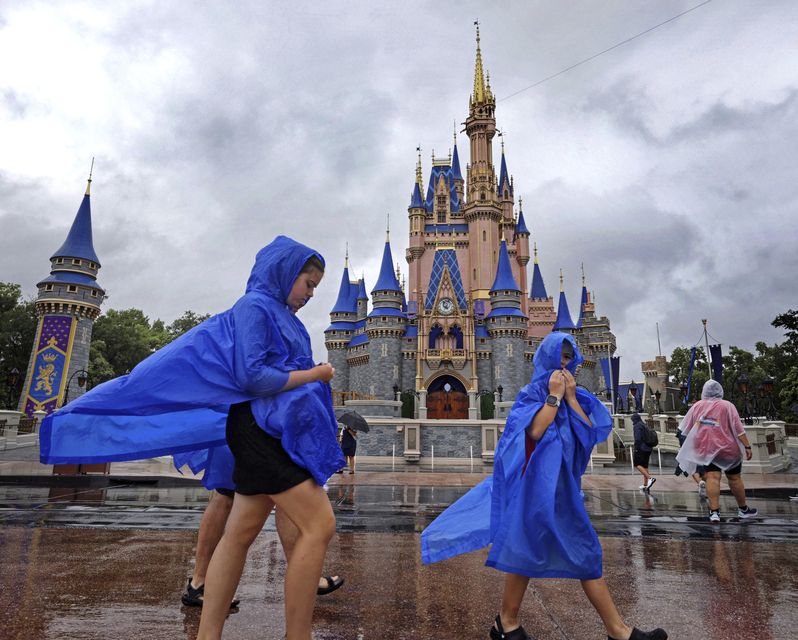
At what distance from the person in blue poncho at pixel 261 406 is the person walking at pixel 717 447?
5691 millimetres

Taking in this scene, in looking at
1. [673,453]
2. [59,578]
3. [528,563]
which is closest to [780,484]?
[528,563]

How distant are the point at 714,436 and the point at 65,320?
3686 centimetres

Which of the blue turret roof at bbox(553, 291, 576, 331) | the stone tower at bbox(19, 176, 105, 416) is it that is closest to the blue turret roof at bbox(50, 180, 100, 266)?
the stone tower at bbox(19, 176, 105, 416)

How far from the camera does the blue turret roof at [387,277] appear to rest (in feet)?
145

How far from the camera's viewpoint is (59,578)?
11.3 ft

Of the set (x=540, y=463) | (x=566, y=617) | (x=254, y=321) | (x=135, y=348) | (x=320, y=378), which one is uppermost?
(x=135, y=348)

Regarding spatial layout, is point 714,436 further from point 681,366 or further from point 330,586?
point 681,366

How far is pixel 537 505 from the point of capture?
8.50ft

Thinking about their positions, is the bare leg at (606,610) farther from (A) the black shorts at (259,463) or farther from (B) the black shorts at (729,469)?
(B) the black shorts at (729,469)

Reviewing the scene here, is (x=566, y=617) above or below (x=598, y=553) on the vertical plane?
below

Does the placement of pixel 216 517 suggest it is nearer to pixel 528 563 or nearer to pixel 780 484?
pixel 528 563

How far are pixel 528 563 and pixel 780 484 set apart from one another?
32.4 ft

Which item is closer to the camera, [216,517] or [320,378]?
[320,378]

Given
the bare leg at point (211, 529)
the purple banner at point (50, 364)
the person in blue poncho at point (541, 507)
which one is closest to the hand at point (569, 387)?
the person in blue poncho at point (541, 507)
